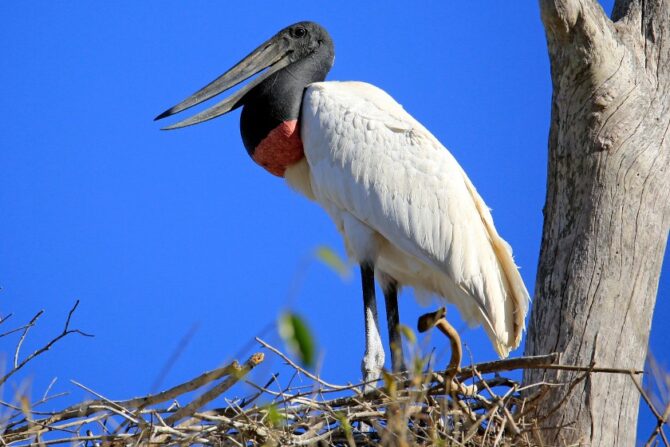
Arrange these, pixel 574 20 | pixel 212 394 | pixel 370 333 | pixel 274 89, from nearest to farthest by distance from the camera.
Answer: pixel 212 394
pixel 574 20
pixel 370 333
pixel 274 89

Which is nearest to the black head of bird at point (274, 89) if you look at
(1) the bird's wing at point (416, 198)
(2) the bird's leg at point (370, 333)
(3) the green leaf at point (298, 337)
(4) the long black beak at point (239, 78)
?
(4) the long black beak at point (239, 78)

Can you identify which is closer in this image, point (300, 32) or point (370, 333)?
point (370, 333)

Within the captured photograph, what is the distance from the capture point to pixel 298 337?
2.11 meters

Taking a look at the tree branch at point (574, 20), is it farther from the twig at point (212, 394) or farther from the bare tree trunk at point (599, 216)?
the twig at point (212, 394)

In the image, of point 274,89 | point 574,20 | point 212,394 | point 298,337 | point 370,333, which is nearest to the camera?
point 298,337

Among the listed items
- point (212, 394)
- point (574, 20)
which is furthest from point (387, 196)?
point (212, 394)

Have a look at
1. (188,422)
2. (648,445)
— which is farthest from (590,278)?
(188,422)

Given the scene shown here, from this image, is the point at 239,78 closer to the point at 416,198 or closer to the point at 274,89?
the point at 274,89

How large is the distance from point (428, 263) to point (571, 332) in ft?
3.91

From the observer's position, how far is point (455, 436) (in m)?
3.63

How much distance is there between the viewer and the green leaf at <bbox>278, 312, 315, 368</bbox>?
2.09m

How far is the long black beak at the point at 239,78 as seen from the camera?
6160 mm

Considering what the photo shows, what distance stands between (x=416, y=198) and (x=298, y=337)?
136 inches

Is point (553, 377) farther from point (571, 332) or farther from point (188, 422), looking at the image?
point (188, 422)
